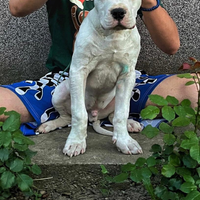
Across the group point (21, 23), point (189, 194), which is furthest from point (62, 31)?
point (189, 194)

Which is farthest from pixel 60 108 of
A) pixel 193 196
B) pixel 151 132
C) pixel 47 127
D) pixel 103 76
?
pixel 193 196

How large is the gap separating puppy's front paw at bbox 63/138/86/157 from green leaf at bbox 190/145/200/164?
0.65 m

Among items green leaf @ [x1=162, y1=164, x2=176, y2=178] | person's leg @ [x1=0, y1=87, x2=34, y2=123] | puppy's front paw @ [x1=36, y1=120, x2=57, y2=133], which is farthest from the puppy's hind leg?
green leaf @ [x1=162, y1=164, x2=176, y2=178]

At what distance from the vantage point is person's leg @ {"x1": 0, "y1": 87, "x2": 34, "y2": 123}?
2.22 metres

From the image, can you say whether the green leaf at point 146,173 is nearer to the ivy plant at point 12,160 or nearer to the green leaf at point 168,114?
the green leaf at point 168,114

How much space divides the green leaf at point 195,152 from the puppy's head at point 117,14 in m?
0.59

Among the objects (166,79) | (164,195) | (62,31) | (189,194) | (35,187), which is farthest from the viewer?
(62,31)

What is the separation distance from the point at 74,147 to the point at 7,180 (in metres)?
0.46

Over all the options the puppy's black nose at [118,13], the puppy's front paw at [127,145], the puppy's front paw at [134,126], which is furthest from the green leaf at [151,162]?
the puppy's front paw at [134,126]

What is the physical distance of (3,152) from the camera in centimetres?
143

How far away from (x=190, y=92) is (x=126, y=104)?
22.8 inches

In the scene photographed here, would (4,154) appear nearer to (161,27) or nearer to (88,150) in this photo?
(88,150)

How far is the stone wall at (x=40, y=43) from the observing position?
2.88 metres

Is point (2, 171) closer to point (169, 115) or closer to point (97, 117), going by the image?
point (169, 115)
